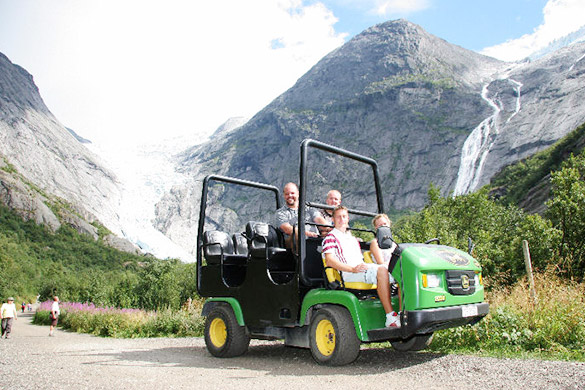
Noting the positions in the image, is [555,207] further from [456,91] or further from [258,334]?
[456,91]

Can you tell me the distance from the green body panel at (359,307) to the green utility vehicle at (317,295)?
0.5 inches

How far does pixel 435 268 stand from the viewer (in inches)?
209

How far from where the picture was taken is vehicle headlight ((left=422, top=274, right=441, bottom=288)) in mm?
5238

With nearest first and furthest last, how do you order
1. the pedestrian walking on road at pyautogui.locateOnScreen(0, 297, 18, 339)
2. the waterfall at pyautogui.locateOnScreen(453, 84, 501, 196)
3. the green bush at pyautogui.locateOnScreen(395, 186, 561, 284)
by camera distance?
the pedestrian walking on road at pyautogui.locateOnScreen(0, 297, 18, 339), the green bush at pyautogui.locateOnScreen(395, 186, 561, 284), the waterfall at pyautogui.locateOnScreen(453, 84, 501, 196)

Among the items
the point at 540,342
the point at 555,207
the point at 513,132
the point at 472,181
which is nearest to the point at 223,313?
the point at 540,342

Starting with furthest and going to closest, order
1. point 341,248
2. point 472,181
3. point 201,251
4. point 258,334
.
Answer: point 472,181
point 201,251
point 258,334
point 341,248

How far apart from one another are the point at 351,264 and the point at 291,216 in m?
1.67

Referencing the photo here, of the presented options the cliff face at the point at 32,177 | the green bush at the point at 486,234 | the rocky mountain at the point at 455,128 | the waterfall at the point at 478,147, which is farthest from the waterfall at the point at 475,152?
the cliff face at the point at 32,177

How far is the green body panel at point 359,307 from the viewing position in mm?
5527

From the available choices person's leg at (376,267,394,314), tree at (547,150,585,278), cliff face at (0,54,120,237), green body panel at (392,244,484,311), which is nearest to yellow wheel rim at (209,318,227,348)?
person's leg at (376,267,394,314)

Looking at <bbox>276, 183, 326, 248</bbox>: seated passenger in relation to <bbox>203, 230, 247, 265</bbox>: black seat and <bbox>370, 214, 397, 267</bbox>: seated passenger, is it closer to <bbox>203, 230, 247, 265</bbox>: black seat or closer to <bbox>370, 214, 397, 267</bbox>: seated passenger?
<bbox>370, 214, 397, 267</bbox>: seated passenger

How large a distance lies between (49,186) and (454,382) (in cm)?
20032

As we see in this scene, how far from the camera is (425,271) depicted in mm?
5250

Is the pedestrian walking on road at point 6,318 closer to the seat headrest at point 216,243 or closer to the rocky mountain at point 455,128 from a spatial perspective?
the seat headrest at point 216,243
